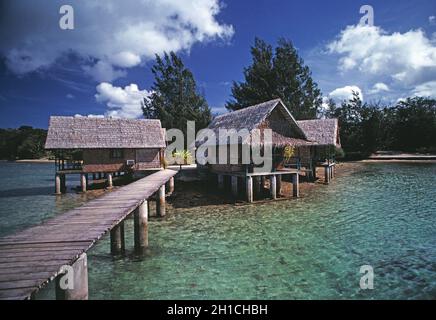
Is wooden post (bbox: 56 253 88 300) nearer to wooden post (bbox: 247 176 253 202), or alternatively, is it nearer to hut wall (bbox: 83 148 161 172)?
wooden post (bbox: 247 176 253 202)

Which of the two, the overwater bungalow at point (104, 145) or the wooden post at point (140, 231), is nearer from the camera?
the wooden post at point (140, 231)

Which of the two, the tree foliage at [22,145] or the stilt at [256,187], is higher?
the tree foliage at [22,145]

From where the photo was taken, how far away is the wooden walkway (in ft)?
12.1

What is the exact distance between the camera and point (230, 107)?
42.8 metres

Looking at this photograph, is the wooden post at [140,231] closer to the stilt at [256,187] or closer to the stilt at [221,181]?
the stilt at [256,187]

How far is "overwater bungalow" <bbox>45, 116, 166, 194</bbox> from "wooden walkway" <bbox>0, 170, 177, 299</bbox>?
14.8 metres

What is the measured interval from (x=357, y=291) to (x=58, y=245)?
20.7ft

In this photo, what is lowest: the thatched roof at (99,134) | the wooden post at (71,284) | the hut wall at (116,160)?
the wooden post at (71,284)

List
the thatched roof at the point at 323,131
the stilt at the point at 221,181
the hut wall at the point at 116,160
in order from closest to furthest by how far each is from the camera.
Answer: the stilt at the point at 221,181 < the hut wall at the point at 116,160 < the thatched roof at the point at 323,131

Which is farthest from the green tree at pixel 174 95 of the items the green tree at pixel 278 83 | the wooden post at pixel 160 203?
the wooden post at pixel 160 203

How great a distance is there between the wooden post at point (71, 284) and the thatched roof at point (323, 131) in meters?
22.2

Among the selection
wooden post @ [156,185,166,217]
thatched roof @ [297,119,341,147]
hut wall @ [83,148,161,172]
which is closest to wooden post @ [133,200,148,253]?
wooden post @ [156,185,166,217]

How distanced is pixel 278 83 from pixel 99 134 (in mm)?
28297

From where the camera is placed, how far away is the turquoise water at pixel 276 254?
20.5ft
